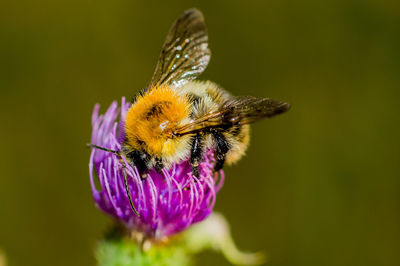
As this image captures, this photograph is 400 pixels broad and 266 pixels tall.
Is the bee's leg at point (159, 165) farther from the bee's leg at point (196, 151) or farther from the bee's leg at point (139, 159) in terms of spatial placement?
the bee's leg at point (196, 151)

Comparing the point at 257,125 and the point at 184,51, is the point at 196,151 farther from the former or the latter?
the point at 257,125

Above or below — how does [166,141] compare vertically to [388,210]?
above

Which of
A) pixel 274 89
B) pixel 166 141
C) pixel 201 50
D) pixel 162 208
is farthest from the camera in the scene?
pixel 274 89

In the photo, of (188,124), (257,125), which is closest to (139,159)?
(188,124)

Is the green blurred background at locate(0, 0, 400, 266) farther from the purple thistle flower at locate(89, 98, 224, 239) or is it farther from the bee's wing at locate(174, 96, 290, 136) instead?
the bee's wing at locate(174, 96, 290, 136)

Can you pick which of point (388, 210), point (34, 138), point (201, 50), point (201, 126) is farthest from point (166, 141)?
point (388, 210)

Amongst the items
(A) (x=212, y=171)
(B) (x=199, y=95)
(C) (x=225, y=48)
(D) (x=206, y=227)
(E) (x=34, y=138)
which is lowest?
(D) (x=206, y=227)

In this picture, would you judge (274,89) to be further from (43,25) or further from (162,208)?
(162,208)
